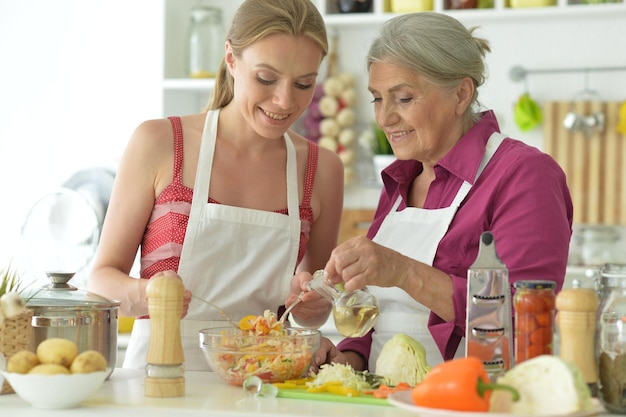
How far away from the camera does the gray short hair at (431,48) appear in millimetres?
1954

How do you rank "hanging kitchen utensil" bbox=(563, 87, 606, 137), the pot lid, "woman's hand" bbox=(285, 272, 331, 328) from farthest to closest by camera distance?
"hanging kitchen utensil" bbox=(563, 87, 606, 137), "woman's hand" bbox=(285, 272, 331, 328), the pot lid

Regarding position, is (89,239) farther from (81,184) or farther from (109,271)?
(109,271)

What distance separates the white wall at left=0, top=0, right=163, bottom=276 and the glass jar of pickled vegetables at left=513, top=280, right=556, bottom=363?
9.07 feet

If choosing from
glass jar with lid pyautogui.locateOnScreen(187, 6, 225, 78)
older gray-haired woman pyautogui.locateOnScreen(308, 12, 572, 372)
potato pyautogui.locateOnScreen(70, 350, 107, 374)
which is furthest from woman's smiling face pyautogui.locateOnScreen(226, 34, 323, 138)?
glass jar with lid pyautogui.locateOnScreen(187, 6, 225, 78)

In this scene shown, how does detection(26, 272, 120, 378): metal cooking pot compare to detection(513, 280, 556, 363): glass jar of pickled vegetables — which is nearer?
detection(513, 280, 556, 363): glass jar of pickled vegetables

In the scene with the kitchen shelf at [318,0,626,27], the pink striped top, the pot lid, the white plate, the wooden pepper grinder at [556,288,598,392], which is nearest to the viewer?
the white plate

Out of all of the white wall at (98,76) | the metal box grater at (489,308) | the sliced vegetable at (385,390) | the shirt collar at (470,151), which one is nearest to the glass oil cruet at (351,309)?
the sliced vegetable at (385,390)

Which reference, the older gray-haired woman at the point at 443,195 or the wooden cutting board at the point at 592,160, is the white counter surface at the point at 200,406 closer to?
the older gray-haired woman at the point at 443,195

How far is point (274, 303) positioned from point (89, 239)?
170 centimetres

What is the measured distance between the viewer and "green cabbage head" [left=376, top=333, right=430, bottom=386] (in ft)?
5.24

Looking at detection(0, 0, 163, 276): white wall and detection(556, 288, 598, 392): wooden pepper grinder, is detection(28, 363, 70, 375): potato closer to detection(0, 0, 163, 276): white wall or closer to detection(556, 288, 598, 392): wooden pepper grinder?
detection(556, 288, 598, 392): wooden pepper grinder

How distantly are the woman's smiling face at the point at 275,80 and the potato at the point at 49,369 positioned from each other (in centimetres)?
79

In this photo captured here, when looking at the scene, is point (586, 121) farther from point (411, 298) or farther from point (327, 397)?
point (327, 397)

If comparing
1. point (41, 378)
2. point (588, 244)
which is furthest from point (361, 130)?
point (41, 378)
